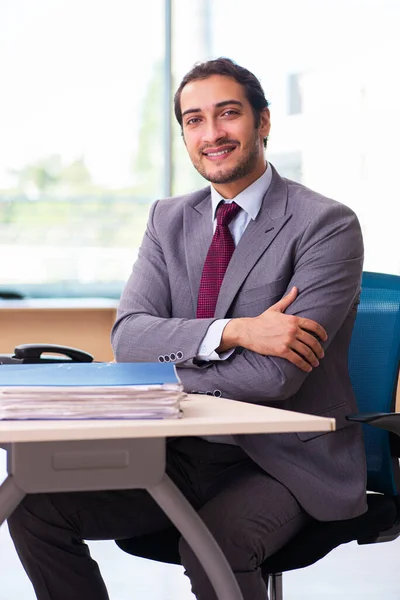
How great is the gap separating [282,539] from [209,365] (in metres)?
0.40

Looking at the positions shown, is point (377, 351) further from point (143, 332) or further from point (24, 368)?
point (24, 368)

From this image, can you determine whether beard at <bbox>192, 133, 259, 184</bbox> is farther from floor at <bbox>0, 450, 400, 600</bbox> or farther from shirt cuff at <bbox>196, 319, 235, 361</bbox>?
floor at <bbox>0, 450, 400, 600</bbox>

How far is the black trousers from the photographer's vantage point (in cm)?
168

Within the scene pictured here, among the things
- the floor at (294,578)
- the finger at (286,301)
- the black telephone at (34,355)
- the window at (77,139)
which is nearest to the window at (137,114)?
the window at (77,139)

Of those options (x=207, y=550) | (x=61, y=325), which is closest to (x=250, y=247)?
(x=207, y=550)

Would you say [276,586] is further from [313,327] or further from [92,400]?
[92,400]

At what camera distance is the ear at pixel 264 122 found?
227 cm

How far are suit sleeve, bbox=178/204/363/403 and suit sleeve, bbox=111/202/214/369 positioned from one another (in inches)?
2.6

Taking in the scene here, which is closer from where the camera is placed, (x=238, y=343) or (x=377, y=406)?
(x=238, y=343)

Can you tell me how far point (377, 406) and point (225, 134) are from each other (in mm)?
741

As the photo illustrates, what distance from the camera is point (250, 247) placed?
2037 mm

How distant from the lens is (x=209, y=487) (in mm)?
1854

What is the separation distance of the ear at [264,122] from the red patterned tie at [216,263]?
0.25 meters

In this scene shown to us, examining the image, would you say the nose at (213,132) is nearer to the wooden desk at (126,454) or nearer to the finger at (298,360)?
the finger at (298,360)
